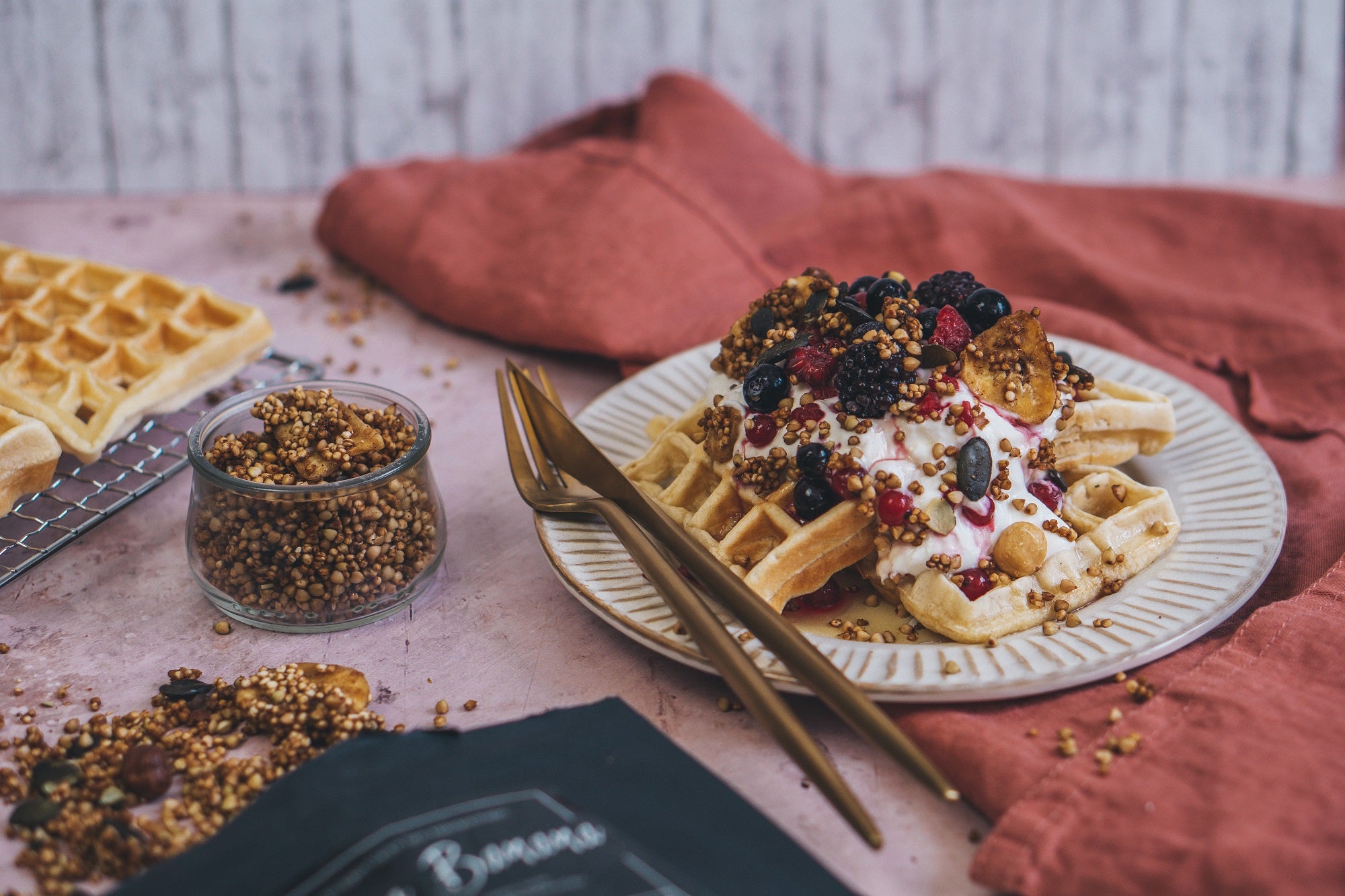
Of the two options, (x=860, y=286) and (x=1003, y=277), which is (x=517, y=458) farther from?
(x=1003, y=277)

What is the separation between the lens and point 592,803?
1297 millimetres

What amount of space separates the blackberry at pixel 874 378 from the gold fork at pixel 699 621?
0.36 meters

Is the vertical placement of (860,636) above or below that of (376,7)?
below

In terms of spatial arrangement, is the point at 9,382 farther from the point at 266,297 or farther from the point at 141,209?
the point at 141,209

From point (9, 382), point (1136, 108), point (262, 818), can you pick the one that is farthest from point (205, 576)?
point (1136, 108)

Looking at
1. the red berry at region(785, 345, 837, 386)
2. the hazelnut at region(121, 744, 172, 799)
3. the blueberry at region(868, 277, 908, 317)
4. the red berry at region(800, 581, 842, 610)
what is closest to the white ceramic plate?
the red berry at region(800, 581, 842, 610)

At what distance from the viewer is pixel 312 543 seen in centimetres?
167

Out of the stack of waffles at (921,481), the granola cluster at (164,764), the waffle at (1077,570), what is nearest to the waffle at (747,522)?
the stack of waffles at (921,481)

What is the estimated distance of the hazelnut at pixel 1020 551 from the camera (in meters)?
1.64

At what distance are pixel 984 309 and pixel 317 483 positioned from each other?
104cm

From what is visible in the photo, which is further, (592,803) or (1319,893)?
(592,803)

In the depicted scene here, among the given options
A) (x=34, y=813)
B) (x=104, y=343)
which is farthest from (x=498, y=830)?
(x=104, y=343)

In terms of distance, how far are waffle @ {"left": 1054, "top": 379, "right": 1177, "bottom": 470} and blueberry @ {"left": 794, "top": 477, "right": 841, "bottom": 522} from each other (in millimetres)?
454

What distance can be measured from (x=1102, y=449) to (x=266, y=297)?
6.92ft
